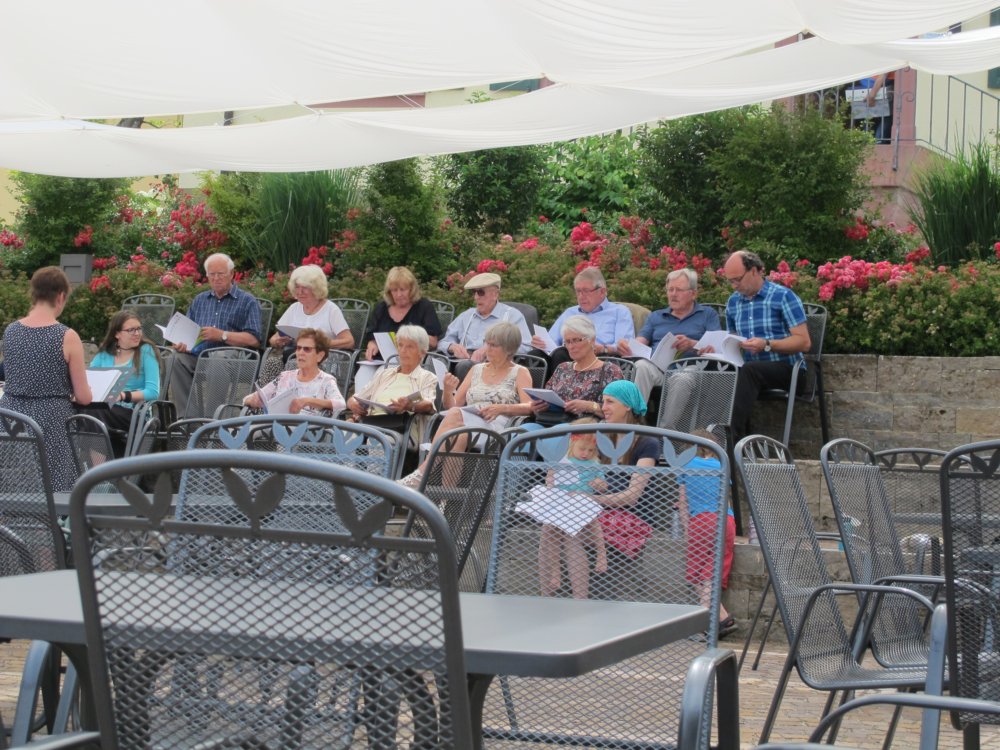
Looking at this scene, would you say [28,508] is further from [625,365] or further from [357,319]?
[357,319]

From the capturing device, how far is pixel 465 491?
12.3ft

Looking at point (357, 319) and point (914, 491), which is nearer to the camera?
point (914, 491)

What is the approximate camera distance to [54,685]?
2572mm

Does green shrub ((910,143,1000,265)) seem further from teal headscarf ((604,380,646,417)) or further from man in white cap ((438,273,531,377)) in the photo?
teal headscarf ((604,380,646,417))

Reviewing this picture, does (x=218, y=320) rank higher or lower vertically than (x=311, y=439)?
higher

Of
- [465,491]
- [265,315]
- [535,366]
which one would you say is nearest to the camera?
[465,491]

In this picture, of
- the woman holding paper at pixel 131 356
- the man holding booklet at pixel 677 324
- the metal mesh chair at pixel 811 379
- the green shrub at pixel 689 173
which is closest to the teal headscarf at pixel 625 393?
the man holding booklet at pixel 677 324

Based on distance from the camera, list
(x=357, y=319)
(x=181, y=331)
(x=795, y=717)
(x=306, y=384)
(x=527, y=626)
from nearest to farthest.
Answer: (x=527, y=626) → (x=795, y=717) → (x=306, y=384) → (x=181, y=331) → (x=357, y=319)

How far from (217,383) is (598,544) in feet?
21.6

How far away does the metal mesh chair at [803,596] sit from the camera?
10.9 feet

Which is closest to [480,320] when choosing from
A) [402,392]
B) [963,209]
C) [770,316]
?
[402,392]

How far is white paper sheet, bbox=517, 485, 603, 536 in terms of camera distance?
3057 mm

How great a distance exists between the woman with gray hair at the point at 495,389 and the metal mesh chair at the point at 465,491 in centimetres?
365

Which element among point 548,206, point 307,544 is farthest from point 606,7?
point 548,206
